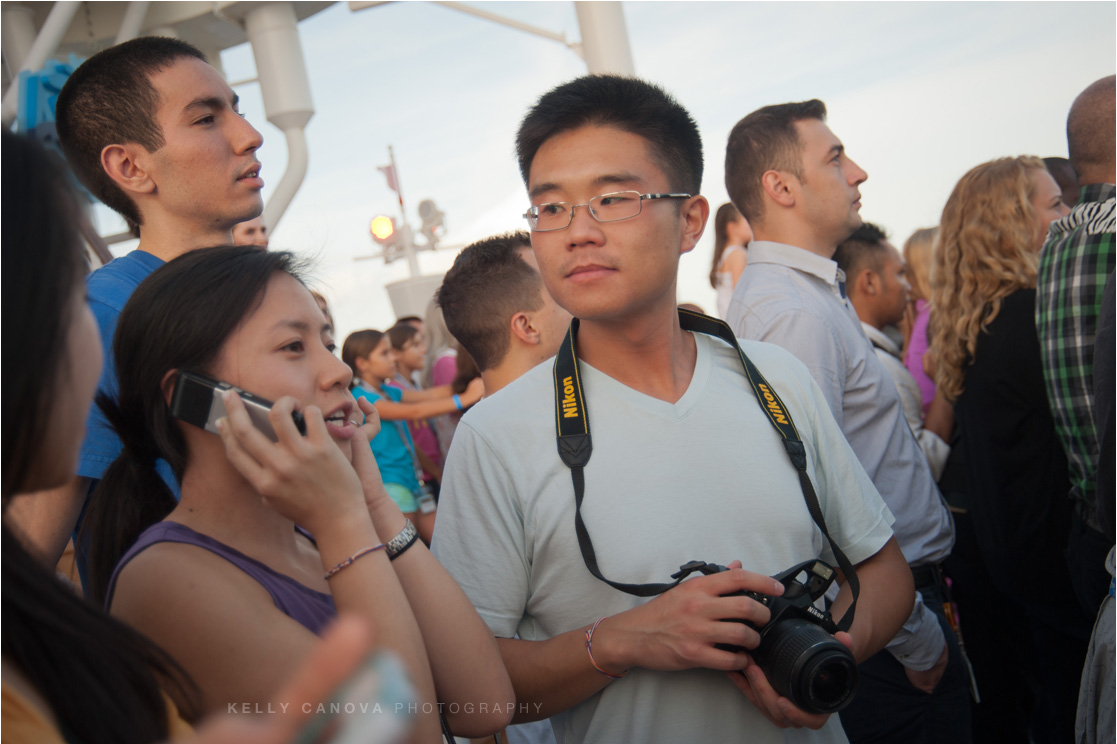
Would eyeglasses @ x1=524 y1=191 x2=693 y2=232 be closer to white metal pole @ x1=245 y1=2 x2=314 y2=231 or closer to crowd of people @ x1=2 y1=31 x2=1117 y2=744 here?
crowd of people @ x1=2 y1=31 x2=1117 y2=744

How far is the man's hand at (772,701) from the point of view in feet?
5.45

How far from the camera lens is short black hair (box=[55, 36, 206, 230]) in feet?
8.11

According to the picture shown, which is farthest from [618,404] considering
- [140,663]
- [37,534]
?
[37,534]

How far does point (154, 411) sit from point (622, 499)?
1.04m

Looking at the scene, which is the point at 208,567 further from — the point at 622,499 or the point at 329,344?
the point at 622,499

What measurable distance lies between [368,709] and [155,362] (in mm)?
1448

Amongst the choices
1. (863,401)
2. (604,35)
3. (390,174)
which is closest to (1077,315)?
(863,401)

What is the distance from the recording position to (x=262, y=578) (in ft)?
5.13

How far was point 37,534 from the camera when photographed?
1.88m

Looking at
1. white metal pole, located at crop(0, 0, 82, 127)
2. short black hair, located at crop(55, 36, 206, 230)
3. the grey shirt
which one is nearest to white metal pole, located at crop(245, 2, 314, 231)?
white metal pole, located at crop(0, 0, 82, 127)

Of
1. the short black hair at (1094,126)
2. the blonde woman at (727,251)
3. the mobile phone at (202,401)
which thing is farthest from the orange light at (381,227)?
the mobile phone at (202,401)

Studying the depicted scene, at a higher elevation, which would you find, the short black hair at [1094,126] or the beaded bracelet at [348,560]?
the short black hair at [1094,126]

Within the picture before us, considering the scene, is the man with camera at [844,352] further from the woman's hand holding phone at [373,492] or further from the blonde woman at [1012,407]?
the woman's hand holding phone at [373,492]

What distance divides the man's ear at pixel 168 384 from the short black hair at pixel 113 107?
42.4 inches
